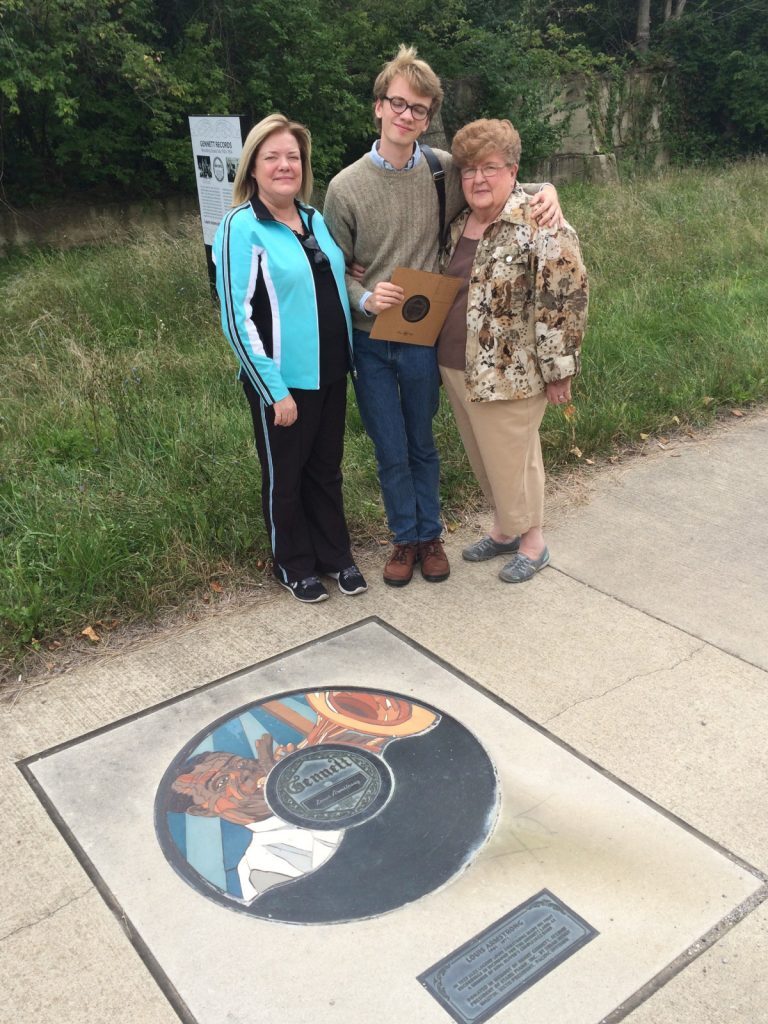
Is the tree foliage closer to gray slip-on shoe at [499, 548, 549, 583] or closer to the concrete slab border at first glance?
gray slip-on shoe at [499, 548, 549, 583]

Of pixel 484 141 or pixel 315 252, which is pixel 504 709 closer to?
pixel 315 252

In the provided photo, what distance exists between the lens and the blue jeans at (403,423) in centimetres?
359

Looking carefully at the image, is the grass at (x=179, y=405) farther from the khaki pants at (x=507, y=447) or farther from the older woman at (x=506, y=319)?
the older woman at (x=506, y=319)

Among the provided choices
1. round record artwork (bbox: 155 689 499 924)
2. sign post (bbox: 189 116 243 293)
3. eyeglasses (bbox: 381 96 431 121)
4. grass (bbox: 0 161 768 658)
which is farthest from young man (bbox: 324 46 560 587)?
sign post (bbox: 189 116 243 293)

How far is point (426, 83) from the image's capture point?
3.17 m

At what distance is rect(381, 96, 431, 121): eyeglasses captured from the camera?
318 centimetres

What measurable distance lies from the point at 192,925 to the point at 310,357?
1.96 metres

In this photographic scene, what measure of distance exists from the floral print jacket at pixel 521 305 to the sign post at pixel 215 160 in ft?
11.9

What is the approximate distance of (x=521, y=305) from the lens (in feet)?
11.1

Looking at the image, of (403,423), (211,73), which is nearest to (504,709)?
(403,423)

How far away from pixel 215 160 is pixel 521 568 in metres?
4.42

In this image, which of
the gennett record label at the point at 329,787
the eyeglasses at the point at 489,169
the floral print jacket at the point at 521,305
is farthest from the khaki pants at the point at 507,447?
the gennett record label at the point at 329,787

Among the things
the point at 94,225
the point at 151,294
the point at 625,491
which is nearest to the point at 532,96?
the point at 94,225

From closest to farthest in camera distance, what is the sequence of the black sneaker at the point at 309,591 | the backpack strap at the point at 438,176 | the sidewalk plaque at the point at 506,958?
the sidewalk plaque at the point at 506,958, the backpack strap at the point at 438,176, the black sneaker at the point at 309,591
